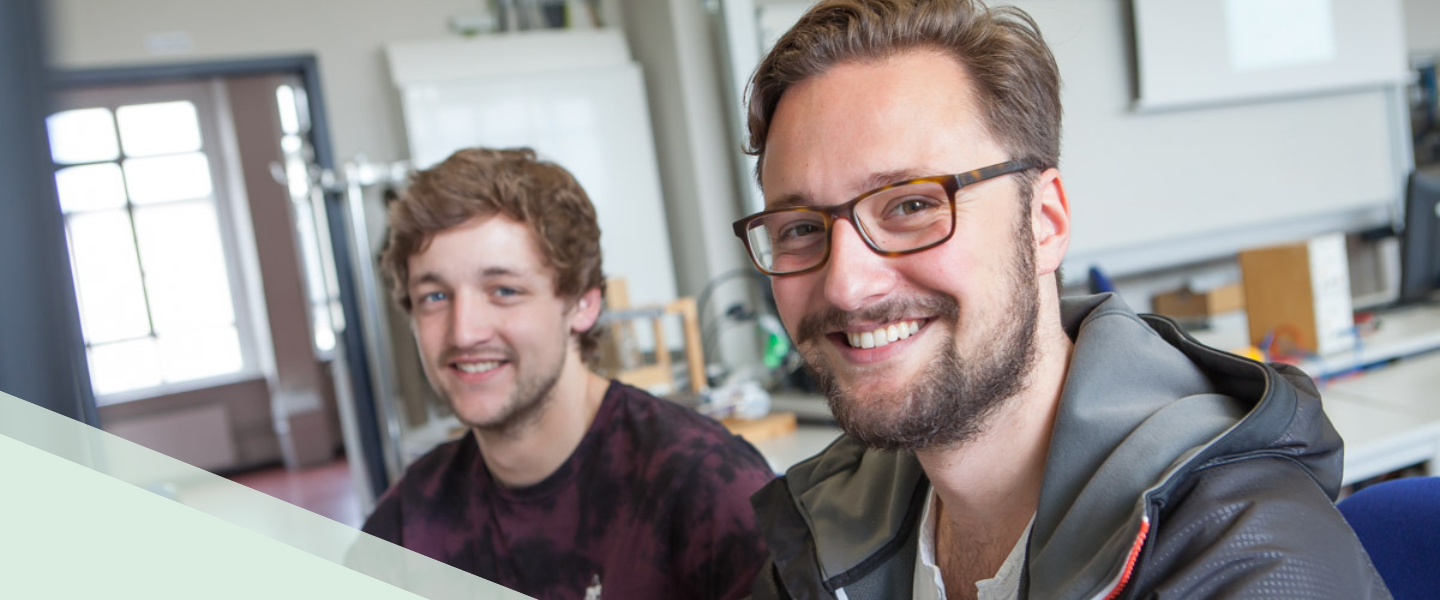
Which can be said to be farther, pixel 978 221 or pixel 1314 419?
pixel 978 221

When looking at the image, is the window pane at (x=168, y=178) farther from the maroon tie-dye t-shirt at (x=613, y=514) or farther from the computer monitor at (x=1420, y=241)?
the computer monitor at (x=1420, y=241)

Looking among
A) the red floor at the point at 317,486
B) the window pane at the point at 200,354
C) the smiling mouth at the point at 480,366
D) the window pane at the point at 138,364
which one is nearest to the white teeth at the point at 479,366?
the smiling mouth at the point at 480,366

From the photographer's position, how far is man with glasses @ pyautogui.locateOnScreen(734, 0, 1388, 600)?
825 mm

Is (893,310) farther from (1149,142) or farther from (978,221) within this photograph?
(1149,142)

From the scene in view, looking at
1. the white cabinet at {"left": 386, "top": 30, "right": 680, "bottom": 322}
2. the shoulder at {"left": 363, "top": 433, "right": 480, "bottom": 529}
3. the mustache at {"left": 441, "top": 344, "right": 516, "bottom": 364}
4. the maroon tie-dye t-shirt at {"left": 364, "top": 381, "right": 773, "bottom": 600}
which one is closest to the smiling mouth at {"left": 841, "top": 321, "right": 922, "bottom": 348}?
the maroon tie-dye t-shirt at {"left": 364, "top": 381, "right": 773, "bottom": 600}

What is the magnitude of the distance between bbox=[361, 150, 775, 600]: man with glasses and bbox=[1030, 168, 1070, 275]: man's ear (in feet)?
1.86

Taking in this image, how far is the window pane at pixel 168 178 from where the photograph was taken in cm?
797

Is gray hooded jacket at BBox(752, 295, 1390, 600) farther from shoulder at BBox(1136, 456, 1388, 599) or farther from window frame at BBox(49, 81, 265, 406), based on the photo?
window frame at BBox(49, 81, 265, 406)

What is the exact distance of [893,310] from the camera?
944mm

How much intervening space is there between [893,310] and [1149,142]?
4.09 metres

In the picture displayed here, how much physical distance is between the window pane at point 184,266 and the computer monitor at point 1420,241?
7.82 m

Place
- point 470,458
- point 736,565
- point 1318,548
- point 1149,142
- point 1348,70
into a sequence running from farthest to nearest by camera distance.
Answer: point 1348,70, point 1149,142, point 470,458, point 736,565, point 1318,548

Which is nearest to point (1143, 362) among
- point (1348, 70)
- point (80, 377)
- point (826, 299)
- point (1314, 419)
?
point (1314, 419)

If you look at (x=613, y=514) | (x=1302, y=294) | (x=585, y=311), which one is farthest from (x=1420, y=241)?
(x=613, y=514)
